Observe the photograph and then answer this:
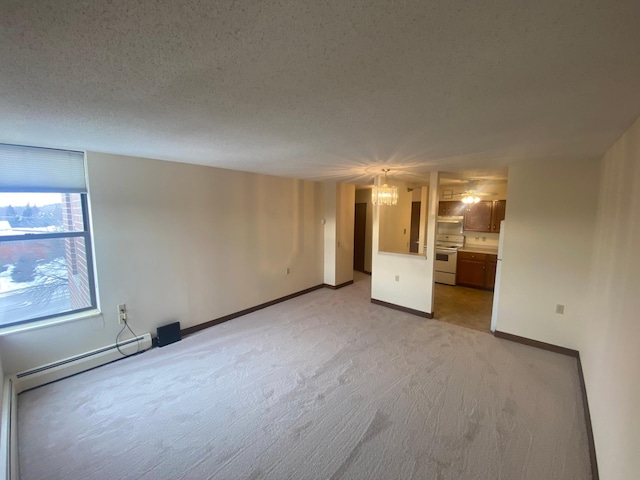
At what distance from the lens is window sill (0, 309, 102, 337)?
253 centimetres

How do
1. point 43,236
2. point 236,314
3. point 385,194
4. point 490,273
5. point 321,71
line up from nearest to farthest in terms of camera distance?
1. point 321,71
2. point 43,236
3. point 385,194
4. point 236,314
5. point 490,273

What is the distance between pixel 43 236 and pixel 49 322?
879 millimetres

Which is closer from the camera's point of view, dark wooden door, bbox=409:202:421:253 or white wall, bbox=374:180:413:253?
white wall, bbox=374:180:413:253

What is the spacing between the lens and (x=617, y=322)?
186 centimetres

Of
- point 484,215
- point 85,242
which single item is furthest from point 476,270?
point 85,242

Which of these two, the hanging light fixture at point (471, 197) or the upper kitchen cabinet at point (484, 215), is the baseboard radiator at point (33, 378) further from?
the upper kitchen cabinet at point (484, 215)

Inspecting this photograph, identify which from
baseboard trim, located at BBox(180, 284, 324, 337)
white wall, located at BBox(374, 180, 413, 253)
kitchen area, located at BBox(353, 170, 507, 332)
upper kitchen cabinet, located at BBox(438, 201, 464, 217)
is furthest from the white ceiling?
upper kitchen cabinet, located at BBox(438, 201, 464, 217)

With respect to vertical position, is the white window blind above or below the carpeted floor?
above

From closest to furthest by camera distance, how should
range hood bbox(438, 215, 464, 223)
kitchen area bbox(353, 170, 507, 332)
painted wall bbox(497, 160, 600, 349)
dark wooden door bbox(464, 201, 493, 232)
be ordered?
painted wall bbox(497, 160, 600, 349), kitchen area bbox(353, 170, 507, 332), dark wooden door bbox(464, 201, 493, 232), range hood bbox(438, 215, 464, 223)

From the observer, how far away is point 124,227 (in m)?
3.08

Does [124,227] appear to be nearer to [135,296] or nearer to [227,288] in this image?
[135,296]

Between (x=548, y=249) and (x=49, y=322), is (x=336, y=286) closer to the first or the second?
(x=548, y=249)

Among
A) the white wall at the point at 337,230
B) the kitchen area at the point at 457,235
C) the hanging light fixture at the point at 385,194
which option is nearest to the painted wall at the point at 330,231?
the white wall at the point at 337,230

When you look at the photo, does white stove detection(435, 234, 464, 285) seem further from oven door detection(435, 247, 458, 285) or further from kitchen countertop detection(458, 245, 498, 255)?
kitchen countertop detection(458, 245, 498, 255)
